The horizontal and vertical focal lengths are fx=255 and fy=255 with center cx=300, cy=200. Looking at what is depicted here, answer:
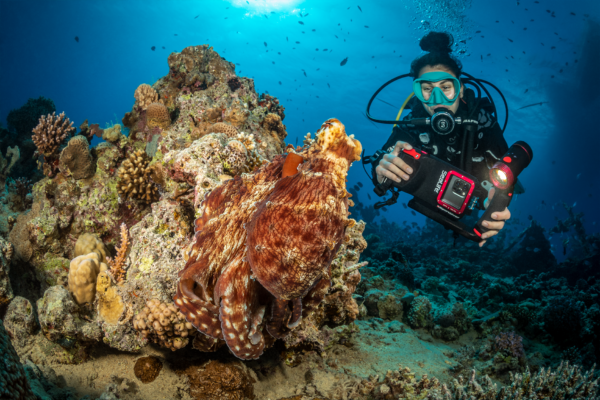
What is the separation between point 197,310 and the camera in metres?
Answer: 1.89

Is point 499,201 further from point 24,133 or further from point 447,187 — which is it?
point 24,133

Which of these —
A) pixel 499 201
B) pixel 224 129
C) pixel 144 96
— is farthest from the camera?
pixel 144 96

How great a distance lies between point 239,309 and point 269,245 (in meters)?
0.62

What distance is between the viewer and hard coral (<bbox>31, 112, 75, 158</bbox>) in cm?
489

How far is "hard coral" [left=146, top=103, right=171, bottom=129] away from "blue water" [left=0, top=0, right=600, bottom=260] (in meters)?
2.88

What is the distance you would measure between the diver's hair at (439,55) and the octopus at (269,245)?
4854 millimetres

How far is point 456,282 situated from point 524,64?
33.5 meters

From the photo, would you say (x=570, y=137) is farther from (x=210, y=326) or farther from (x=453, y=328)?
(x=210, y=326)

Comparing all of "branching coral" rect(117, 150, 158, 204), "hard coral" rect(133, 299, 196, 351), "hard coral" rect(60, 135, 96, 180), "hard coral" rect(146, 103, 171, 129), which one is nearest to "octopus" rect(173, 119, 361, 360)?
"hard coral" rect(133, 299, 196, 351)

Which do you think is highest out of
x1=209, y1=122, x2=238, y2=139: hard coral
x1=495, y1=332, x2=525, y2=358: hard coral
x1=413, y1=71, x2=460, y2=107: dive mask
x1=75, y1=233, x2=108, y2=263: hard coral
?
x1=413, y1=71, x2=460, y2=107: dive mask

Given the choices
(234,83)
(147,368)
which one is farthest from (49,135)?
(147,368)

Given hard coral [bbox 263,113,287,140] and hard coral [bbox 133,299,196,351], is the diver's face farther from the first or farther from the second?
hard coral [bbox 133,299,196,351]

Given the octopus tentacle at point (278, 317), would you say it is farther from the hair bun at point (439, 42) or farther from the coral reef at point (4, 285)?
the hair bun at point (439, 42)

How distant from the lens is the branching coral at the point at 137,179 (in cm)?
433
